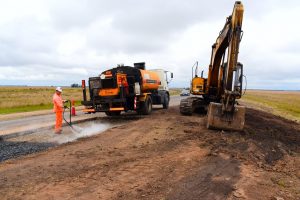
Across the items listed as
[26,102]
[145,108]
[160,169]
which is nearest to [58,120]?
[145,108]

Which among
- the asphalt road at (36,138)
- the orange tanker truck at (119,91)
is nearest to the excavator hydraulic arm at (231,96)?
Answer: the asphalt road at (36,138)

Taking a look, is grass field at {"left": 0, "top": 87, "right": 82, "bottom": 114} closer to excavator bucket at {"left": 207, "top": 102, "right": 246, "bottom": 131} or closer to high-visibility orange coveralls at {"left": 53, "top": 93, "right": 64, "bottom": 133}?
high-visibility orange coveralls at {"left": 53, "top": 93, "right": 64, "bottom": 133}

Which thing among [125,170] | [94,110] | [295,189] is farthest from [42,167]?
[94,110]

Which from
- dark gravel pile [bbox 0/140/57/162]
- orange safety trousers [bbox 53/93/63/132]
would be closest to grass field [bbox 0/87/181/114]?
orange safety trousers [bbox 53/93/63/132]

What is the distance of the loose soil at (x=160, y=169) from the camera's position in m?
6.12

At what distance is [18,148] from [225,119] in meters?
6.76

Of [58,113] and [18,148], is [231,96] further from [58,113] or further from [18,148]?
[18,148]

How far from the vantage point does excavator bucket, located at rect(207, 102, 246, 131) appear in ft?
39.4

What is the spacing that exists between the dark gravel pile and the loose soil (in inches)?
32.7

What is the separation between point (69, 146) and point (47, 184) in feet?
12.3

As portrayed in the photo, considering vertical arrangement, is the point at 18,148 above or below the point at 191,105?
below

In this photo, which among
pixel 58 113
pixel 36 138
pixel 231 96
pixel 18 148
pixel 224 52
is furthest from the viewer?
pixel 224 52

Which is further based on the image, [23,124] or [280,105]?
[280,105]

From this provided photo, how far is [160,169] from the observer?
7.40 m
